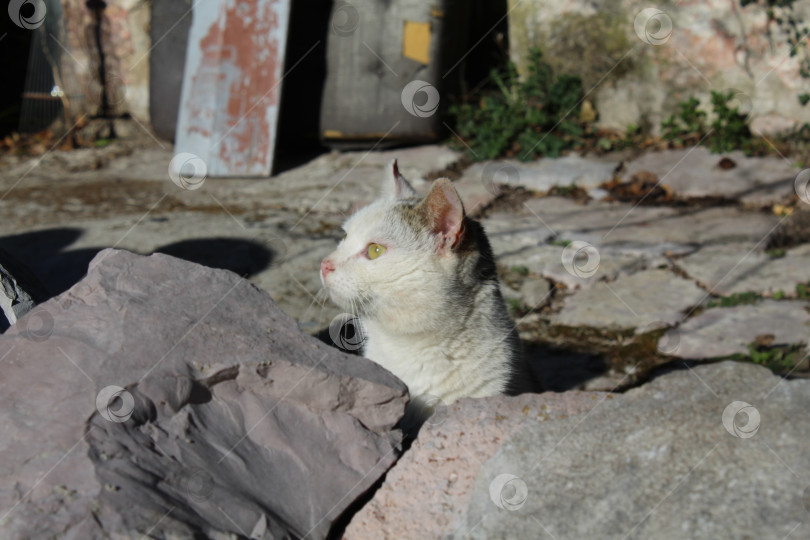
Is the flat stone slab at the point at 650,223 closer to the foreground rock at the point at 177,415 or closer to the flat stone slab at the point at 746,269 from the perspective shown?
the flat stone slab at the point at 746,269

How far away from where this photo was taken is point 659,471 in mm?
2154

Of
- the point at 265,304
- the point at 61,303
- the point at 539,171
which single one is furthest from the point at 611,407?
the point at 539,171

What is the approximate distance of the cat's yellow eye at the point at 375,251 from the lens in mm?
2945

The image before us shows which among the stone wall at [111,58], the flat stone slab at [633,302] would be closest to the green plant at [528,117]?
the flat stone slab at [633,302]

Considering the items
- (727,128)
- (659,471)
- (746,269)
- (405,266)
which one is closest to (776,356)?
(746,269)

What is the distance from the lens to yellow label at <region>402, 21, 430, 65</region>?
274 inches

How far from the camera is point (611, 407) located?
2.43 meters

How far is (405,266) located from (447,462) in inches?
33.4

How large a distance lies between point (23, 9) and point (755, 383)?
8.75 m

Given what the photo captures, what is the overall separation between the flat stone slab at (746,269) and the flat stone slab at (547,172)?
1690 mm

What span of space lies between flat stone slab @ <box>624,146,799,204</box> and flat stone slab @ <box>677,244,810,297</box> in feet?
3.09

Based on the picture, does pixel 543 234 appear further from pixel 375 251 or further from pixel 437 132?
pixel 375 251

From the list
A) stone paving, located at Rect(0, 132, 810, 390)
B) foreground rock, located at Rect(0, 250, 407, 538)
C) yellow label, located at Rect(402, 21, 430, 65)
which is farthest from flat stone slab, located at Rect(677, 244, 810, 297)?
yellow label, located at Rect(402, 21, 430, 65)

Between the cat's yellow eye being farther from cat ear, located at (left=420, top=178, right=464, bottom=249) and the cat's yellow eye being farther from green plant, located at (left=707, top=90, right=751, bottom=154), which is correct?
green plant, located at (left=707, top=90, right=751, bottom=154)
